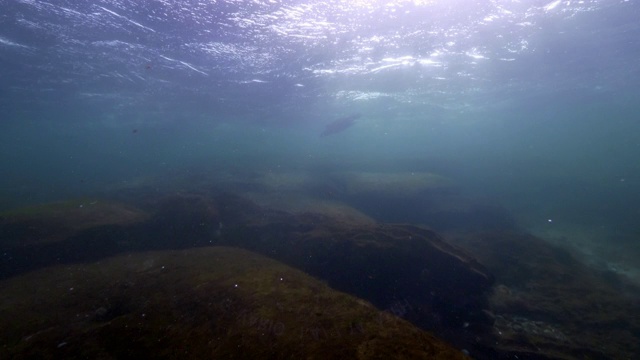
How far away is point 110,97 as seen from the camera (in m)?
34.2

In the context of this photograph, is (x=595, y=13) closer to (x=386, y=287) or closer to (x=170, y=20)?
(x=386, y=287)

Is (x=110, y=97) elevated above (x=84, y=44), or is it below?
below

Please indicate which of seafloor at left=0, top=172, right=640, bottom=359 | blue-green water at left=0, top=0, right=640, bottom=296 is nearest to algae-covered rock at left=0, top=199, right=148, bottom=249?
seafloor at left=0, top=172, right=640, bottom=359

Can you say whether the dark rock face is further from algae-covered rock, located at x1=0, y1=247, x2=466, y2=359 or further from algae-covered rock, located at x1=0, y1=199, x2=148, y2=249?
algae-covered rock, located at x1=0, y1=199, x2=148, y2=249

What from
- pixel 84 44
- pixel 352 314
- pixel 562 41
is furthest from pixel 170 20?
pixel 562 41

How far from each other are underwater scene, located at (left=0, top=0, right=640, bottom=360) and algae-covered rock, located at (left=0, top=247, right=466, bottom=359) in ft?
0.12

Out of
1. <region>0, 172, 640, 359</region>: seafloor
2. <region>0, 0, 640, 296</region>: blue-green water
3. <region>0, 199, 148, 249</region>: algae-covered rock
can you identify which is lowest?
<region>0, 199, 148, 249</region>: algae-covered rock

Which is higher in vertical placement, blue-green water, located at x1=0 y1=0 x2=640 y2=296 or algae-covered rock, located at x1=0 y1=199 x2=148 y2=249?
blue-green water, located at x1=0 y1=0 x2=640 y2=296

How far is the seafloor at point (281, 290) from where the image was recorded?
3.98m

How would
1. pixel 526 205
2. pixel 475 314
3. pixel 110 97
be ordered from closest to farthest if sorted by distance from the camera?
pixel 475 314 → pixel 526 205 → pixel 110 97

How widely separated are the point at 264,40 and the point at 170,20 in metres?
4.78

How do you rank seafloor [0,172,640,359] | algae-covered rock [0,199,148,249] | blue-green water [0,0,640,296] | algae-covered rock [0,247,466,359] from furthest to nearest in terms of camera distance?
1. blue-green water [0,0,640,296]
2. algae-covered rock [0,199,148,249]
3. seafloor [0,172,640,359]
4. algae-covered rock [0,247,466,359]

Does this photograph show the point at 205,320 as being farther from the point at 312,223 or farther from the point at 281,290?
the point at 312,223

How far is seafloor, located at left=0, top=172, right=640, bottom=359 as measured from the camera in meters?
3.98
